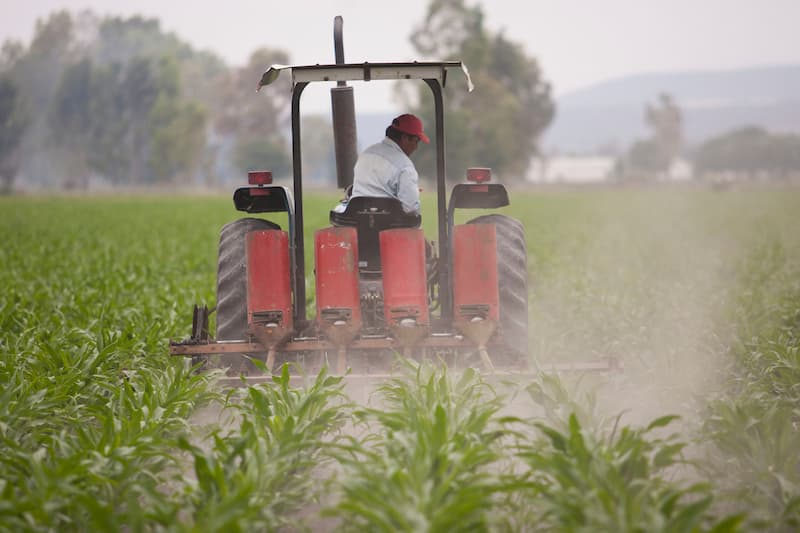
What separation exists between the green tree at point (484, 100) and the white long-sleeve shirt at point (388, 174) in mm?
45306

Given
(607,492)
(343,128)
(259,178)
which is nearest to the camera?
(607,492)

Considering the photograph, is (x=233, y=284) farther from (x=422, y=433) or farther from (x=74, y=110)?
(x=74, y=110)

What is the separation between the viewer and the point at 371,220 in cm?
601

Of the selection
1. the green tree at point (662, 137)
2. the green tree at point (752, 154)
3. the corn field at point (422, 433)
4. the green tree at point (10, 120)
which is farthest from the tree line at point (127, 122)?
the corn field at point (422, 433)

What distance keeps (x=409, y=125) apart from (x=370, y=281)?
1.18m

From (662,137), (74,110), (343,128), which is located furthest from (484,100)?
(662,137)

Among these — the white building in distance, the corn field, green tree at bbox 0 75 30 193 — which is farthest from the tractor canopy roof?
the white building in distance

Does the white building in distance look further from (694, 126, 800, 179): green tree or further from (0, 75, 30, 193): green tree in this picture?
(0, 75, 30, 193): green tree

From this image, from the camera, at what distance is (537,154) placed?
3221 inches

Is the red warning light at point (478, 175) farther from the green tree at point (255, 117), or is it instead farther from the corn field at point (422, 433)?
the green tree at point (255, 117)

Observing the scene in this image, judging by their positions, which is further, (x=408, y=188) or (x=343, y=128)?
(x=343, y=128)

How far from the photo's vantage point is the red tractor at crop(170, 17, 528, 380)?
561 cm

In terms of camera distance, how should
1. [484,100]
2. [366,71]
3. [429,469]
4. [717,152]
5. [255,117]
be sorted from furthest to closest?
[717,152], [255,117], [484,100], [366,71], [429,469]

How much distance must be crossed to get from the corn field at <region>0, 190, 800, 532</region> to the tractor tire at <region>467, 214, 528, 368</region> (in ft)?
1.06
